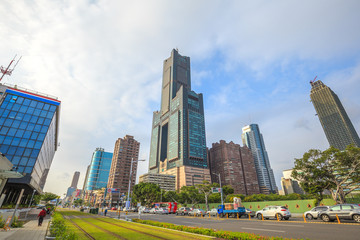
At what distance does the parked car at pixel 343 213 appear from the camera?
55.9 ft

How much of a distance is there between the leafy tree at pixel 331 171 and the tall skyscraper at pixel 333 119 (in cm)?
18629

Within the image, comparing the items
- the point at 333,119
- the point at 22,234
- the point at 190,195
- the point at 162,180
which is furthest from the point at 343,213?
the point at 333,119

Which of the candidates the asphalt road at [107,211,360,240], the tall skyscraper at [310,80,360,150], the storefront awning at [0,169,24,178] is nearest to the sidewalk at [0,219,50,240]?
the storefront awning at [0,169,24,178]

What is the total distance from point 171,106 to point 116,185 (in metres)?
100

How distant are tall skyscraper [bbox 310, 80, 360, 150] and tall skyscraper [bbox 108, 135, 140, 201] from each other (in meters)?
202

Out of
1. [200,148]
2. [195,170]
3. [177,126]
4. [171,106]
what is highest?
[171,106]

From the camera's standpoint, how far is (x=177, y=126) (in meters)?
175

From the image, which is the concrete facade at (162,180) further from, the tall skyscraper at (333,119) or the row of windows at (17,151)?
the tall skyscraper at (333,119)

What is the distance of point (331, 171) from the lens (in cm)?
3084

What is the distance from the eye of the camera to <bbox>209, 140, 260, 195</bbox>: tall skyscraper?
166 m

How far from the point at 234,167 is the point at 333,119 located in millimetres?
119824

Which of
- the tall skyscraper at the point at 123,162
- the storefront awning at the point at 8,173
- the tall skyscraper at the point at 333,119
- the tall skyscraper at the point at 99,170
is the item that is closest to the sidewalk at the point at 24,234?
the storefront awning at the point at 8,173

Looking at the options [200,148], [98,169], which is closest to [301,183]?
[200,148]

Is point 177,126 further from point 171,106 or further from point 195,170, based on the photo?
point 195,170
